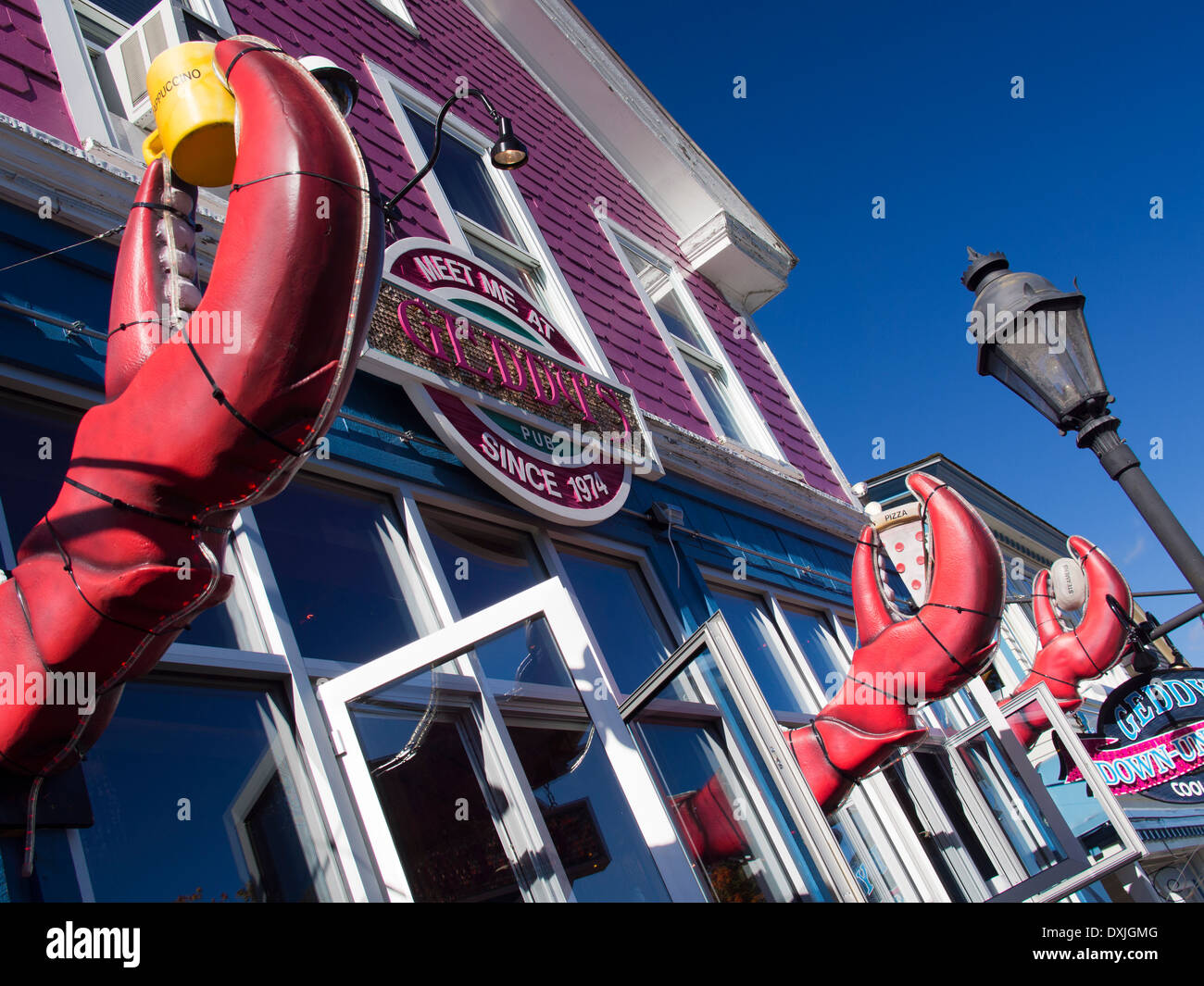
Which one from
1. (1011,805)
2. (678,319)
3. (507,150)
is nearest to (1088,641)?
(1011,805)

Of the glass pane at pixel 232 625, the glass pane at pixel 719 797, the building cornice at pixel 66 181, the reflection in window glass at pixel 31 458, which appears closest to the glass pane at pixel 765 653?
the glass pane at pixel 719 797

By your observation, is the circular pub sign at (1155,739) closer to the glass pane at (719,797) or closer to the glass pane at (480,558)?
the glass pane at (719,797)

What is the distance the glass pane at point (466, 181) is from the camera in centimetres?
751

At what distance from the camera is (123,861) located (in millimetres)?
2840

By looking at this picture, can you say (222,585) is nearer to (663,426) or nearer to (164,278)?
(164,278)

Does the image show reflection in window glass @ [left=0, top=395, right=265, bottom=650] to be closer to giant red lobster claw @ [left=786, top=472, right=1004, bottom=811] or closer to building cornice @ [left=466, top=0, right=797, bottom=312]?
giant red lobster claw @ [left=786, top=472, right=1004, bottom=811]

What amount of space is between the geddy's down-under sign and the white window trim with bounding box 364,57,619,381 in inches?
31.3

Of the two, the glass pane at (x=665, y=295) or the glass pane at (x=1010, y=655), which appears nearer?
the glass pane at (x=665, y=295)

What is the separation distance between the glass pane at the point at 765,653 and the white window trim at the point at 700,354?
1.68 m

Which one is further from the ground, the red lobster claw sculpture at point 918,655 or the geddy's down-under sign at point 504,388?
the geddy's down-under sign at point 504,388

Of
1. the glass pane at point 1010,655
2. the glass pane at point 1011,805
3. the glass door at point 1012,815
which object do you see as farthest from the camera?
the glass pane at point 1010,655

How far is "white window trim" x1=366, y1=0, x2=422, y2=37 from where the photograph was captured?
8086 mm

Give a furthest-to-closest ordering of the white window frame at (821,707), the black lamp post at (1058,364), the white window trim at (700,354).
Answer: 1. the white window trim at (700,354)
2. the white window frame at (821,707)
3. the black lamp post at (1058,364)

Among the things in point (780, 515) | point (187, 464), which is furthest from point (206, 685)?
point (780, 515)
